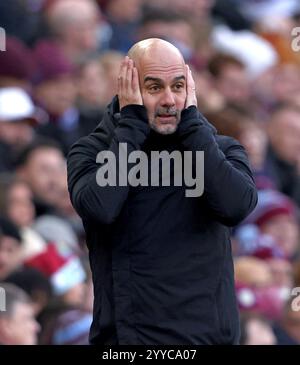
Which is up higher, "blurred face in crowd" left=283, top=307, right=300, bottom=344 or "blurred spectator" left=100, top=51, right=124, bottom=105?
"blurred spectator" left=100, top=51, right=124, bottom=105

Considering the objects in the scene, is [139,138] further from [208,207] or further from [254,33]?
[254,33]

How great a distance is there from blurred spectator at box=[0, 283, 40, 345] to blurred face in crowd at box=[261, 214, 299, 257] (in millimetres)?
2972

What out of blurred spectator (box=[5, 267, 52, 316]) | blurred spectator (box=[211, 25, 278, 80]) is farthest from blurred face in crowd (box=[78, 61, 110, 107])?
blurred spectator (box=[5, 267, 52, 316])

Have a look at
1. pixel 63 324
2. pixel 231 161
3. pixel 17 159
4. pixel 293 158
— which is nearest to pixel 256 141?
pixel 293 158

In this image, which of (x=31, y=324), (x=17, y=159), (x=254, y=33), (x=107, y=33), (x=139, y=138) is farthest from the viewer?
(x=254, y=33)

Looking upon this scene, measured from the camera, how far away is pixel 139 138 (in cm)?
589

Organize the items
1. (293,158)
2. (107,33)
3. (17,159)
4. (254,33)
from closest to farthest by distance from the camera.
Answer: (17,159)
(293,158)
(107,33)
(254,33)

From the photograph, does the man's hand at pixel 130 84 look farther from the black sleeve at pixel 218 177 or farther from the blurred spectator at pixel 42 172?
the blurred spectator at pixel 42 172

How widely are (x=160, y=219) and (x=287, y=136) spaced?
261 inches

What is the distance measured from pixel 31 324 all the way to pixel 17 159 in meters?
2.45

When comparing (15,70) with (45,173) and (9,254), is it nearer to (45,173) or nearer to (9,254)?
(45,173)

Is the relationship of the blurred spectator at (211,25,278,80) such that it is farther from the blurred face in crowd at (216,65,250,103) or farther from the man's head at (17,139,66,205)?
the man's head at (17,139,66,205)

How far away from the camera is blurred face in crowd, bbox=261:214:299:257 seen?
35.2ft

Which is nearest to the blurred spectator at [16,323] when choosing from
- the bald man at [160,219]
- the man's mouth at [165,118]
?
the bald man at [160,219]
